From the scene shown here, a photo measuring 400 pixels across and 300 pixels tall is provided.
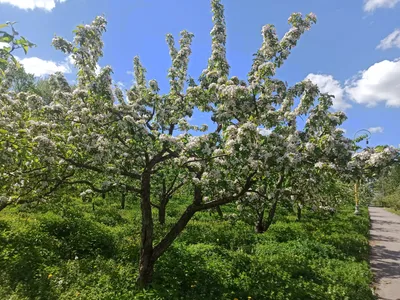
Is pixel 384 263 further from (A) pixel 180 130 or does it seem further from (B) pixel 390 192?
(B) pixel 390 192

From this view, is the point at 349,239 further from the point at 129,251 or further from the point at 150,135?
the point at 150,135

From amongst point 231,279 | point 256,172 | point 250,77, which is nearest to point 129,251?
point 231,279

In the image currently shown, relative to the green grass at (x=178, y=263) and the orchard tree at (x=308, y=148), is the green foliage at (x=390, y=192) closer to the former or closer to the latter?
the green grass at (x=178, y=263)

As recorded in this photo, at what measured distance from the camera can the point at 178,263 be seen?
11.6 metres

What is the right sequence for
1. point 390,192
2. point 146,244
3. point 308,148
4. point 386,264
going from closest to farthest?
point 308,148
point 146,244
point 386,264
point 390,192

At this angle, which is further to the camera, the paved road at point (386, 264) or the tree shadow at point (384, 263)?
the tree shadow at point (384, 263)

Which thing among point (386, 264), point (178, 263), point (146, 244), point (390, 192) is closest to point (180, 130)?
point (146, 244)

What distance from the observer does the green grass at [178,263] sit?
9.52 meters

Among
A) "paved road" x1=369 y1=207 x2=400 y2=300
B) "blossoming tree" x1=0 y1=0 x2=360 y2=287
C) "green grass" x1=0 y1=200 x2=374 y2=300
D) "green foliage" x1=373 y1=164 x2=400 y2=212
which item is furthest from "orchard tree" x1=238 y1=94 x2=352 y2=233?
"green foliage" x1=373 y1=164 x2=400 y2=212

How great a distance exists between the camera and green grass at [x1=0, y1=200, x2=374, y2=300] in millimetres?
9516

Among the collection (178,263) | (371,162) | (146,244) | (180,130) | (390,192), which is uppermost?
(390,192)

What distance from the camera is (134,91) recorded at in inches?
453

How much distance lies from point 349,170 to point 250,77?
4199 millimetres

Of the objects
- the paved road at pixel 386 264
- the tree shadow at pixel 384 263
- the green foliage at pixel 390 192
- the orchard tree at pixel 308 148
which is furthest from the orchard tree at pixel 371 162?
the green foliage at pixel 390 192
